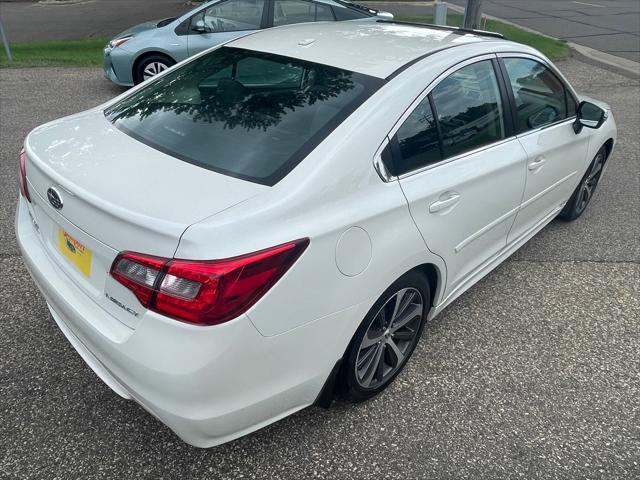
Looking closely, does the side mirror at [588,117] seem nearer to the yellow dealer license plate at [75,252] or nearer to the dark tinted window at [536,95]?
the dark tinted window at [536,95]

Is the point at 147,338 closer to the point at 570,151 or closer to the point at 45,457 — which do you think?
the point at 45,457

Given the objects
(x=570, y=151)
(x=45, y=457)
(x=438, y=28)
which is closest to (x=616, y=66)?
(x=570, y=151)

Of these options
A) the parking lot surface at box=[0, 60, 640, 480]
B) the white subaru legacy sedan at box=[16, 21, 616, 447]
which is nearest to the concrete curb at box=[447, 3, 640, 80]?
the parking lot surface at box=[0, 60, 640, 480]

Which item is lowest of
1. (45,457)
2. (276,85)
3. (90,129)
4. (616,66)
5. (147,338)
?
(616,66)

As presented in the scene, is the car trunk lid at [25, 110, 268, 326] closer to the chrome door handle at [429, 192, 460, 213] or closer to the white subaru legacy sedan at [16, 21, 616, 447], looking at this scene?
Answer: the white subaru legacy sedan at [16, 21, 616, 447]

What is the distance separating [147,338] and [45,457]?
0.92 meters

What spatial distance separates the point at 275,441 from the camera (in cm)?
232

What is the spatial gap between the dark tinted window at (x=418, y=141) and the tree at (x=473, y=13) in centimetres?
723

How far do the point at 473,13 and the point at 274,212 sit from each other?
8.24 metres

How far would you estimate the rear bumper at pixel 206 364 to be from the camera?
174cm

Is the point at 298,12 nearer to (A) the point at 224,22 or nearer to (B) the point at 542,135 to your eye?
(A) the point at 224,22

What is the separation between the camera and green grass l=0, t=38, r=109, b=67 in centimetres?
918

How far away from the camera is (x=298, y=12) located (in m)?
7.69

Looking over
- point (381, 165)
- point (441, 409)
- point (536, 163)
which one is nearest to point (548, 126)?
point (536, 163)
